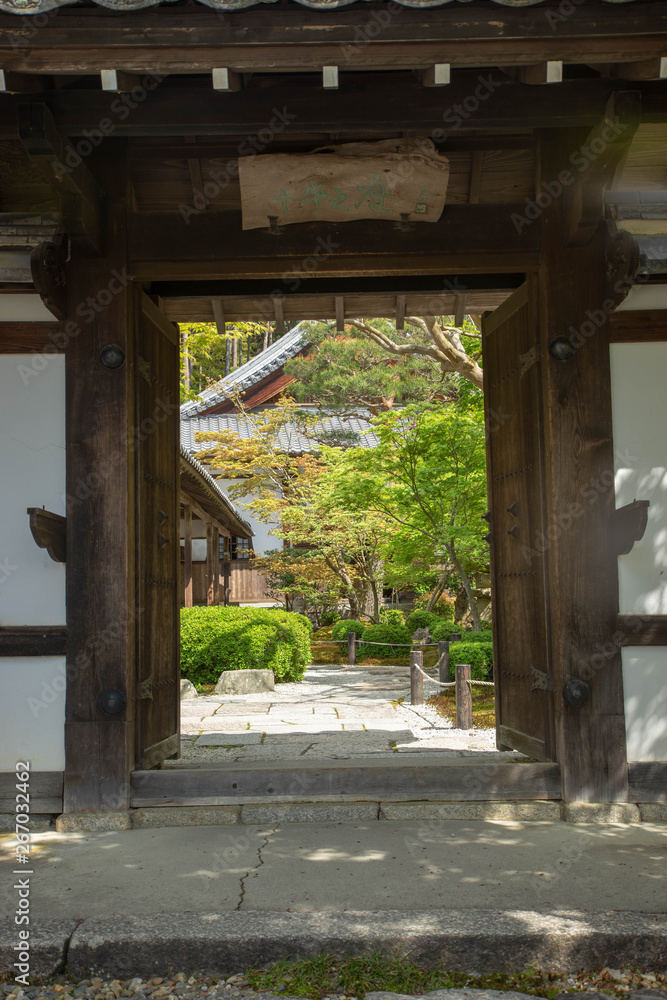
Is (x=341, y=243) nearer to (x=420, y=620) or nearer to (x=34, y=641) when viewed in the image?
(x=34, y=641)

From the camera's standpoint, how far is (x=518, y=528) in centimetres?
491

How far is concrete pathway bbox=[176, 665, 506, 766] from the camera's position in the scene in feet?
20.3

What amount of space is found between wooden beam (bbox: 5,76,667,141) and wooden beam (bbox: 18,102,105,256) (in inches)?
6.1

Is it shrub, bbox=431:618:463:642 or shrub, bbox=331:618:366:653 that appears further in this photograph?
shrub, bbox=331:618:366:653

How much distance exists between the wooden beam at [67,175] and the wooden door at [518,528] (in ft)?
7.91

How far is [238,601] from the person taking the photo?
2383 centimetres

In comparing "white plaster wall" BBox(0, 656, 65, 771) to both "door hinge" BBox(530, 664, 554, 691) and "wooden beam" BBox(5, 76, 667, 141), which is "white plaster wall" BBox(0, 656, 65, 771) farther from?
"wooden beam" BBox(5, 76, 667, 141)

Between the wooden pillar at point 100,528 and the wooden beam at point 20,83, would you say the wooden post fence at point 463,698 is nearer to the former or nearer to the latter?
the wooden pillar at point 100,528

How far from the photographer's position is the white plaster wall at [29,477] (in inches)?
170

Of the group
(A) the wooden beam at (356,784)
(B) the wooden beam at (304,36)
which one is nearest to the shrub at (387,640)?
(A) the wooden beam at (356,784)

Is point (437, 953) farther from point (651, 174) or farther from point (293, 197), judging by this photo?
point (651, 174)

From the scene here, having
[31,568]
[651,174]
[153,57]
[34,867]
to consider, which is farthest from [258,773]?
[651,174]

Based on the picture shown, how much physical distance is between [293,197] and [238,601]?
20.2m

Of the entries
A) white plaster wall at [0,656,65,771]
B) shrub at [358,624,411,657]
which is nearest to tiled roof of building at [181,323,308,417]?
shrub at [358,624,411,657]
